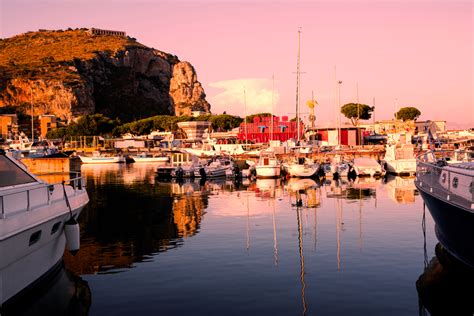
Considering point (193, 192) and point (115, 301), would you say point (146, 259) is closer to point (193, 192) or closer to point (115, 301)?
Result: point (115, 301)

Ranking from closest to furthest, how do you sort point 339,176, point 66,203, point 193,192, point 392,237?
point 66,203
point 392,237
point 193,192
point 339,176

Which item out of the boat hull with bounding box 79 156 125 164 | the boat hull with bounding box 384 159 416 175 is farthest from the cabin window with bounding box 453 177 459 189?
the boat hull with bounding box 79 156 125 164

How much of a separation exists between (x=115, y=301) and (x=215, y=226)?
1399cm

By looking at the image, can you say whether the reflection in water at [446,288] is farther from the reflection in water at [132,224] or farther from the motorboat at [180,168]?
the motorboat at [180,168]

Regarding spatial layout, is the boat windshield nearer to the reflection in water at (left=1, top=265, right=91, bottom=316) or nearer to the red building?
the reflection in water at (left=1, top=265, right=91, bottom=316)

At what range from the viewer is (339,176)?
62.5 meters

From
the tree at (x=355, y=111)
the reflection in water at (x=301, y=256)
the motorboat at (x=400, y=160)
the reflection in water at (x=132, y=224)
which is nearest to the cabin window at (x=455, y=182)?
the reflection in water at (x=301, y=256)

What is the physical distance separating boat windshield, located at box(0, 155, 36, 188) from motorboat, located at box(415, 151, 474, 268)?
1300 cm

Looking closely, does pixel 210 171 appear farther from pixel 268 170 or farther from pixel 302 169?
pixel 302 169

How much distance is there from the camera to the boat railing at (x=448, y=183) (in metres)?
15.8

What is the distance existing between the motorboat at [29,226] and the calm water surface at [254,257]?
5.74 feet

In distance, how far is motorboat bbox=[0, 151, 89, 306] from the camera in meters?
12.3

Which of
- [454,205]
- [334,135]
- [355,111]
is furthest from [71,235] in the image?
[355,111]

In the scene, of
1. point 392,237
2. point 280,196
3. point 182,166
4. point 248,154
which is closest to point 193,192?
point 280,196
